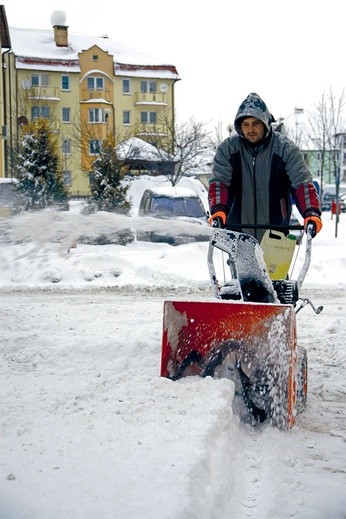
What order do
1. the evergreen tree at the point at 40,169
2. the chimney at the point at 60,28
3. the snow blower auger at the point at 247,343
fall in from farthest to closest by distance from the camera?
1. the chimney at the point at 60,28
2. the evergreen tree at the point at 40,169
3. the snow blower auger at the point at 247,343

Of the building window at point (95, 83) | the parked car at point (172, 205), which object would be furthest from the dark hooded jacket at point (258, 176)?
the building window at point (95, 83)

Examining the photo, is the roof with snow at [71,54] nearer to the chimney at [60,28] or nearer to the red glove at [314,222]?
the chimney at [60,28]

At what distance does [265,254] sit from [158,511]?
8.87ft

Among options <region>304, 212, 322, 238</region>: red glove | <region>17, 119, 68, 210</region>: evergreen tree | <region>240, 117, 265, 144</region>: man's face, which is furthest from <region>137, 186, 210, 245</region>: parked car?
<region>304, 212, 322, 238</region>: red glove

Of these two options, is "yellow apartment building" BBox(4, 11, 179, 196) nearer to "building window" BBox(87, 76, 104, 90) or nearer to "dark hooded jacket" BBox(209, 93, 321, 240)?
"building window" BBox(87, 76, 104, 90)

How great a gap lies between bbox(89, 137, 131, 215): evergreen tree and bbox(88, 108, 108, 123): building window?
35.2 meters

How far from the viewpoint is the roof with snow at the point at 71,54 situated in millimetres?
55562

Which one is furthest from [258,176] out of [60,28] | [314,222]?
[60,28]

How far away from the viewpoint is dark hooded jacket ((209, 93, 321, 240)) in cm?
520

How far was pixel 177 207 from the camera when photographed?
55.1 ft

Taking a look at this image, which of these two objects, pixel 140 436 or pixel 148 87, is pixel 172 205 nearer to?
pixel 140 436

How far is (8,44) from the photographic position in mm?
38844

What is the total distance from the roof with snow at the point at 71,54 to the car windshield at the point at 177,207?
41.5 metres

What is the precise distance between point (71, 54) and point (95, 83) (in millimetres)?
2797
